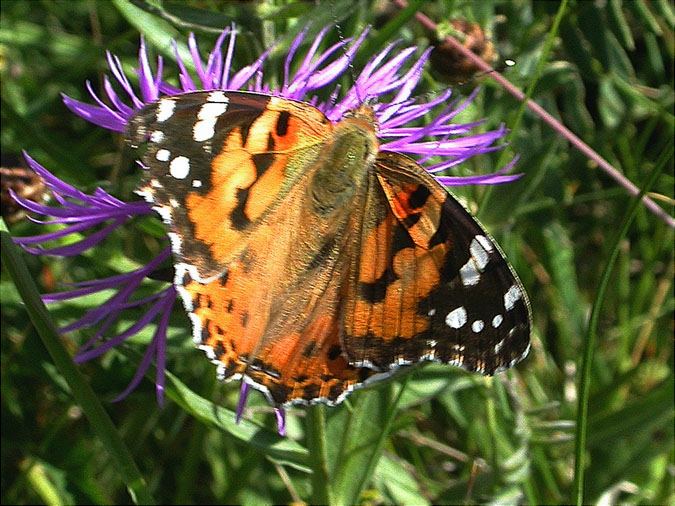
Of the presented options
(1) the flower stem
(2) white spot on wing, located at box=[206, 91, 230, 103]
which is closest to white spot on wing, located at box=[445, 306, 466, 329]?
(1) the flower stem

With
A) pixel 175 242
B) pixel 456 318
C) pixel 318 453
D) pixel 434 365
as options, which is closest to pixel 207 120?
pixel 175 242

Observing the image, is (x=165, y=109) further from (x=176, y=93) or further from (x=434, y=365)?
(x=434, y=365)

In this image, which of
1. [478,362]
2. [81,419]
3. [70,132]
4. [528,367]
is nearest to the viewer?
[478,362]

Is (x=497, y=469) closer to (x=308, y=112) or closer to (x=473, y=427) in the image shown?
(x=473, y=427)

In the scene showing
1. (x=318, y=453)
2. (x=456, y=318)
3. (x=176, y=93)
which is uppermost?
(x=176, y=93)

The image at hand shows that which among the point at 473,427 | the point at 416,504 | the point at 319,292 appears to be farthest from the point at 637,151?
the point at 319,292

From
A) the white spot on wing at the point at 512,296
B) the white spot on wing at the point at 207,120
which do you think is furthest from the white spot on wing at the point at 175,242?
the white spot on wing at the point at 512,296
